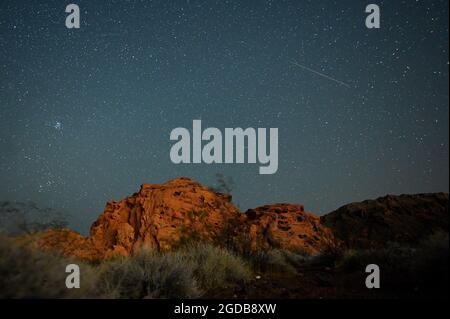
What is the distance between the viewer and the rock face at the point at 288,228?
38.2 feet

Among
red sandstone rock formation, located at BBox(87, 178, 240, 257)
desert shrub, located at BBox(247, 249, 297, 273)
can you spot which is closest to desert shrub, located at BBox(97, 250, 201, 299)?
desert shrub, located at BBox(247, 249, 297, 273)

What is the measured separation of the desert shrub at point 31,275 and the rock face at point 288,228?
854 cm

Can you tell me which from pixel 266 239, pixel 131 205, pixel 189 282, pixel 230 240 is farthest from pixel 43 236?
pixel 131 205

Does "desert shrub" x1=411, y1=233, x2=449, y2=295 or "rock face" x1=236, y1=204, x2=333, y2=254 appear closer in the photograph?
"desert shrub" x1=411, y1=233, x2=449, y2=295

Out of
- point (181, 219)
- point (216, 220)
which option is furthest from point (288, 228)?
point (181, 219)

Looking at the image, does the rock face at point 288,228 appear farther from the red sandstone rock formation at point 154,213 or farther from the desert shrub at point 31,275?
the desert shrub at point 31,275

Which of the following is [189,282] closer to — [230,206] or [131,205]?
[230,206]

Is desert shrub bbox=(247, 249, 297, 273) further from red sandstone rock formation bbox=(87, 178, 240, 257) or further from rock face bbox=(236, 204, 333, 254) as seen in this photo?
red sandstone rock formation bbox=(87, 178, 240, 257)

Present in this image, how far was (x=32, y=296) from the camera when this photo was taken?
240 centimetres

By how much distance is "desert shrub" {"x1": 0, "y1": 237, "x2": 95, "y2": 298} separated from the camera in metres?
2.41

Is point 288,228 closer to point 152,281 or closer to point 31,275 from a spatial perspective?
point 152,281

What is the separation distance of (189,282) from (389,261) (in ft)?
12.5

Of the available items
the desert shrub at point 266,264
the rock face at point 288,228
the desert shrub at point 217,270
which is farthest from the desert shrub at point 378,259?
the rock face at point 288,228

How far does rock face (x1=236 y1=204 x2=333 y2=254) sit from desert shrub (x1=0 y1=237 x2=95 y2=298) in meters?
8.54
